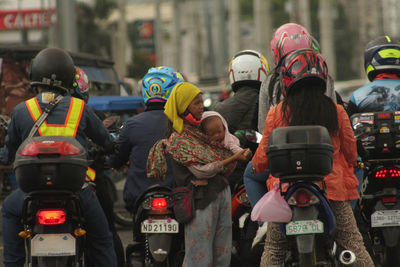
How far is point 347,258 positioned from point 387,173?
1.74 metres

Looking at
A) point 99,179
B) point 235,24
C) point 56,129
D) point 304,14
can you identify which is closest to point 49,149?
point 56,129

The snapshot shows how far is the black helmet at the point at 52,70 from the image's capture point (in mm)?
6602

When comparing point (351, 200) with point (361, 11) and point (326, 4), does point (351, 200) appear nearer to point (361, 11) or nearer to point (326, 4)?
point (326, 4)

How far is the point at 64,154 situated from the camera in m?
5.92

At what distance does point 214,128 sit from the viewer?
6801 millimetres

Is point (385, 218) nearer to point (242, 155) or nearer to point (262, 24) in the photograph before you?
point (242, 155)

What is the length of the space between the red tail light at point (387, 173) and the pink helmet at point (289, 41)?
1089mm

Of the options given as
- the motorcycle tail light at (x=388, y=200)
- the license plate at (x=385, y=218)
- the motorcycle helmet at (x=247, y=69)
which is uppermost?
the motorcycle helmet at (x=247, y=69)

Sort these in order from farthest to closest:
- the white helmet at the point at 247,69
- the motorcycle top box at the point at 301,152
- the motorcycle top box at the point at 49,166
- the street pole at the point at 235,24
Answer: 1. the street pole at the point at 235,24
2. the white helmet at the point at 247,69
3. the motorcycle top box at the point at 49,166
4. the motorcycle top box at the point at 301,152

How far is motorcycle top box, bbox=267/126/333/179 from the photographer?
5.67 meters

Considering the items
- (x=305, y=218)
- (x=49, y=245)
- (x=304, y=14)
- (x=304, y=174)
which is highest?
(x=304, y=14)

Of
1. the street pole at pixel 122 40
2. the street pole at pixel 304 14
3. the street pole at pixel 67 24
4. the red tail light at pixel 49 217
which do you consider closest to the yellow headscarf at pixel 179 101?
the red tail light at pixel 49 217

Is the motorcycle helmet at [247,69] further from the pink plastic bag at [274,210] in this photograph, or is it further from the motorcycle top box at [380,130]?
the pink plastic bag at [274,210]

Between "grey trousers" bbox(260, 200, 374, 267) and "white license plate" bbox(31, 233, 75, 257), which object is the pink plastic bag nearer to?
"grey trousers" bbox(260, 200, 374, 267)
